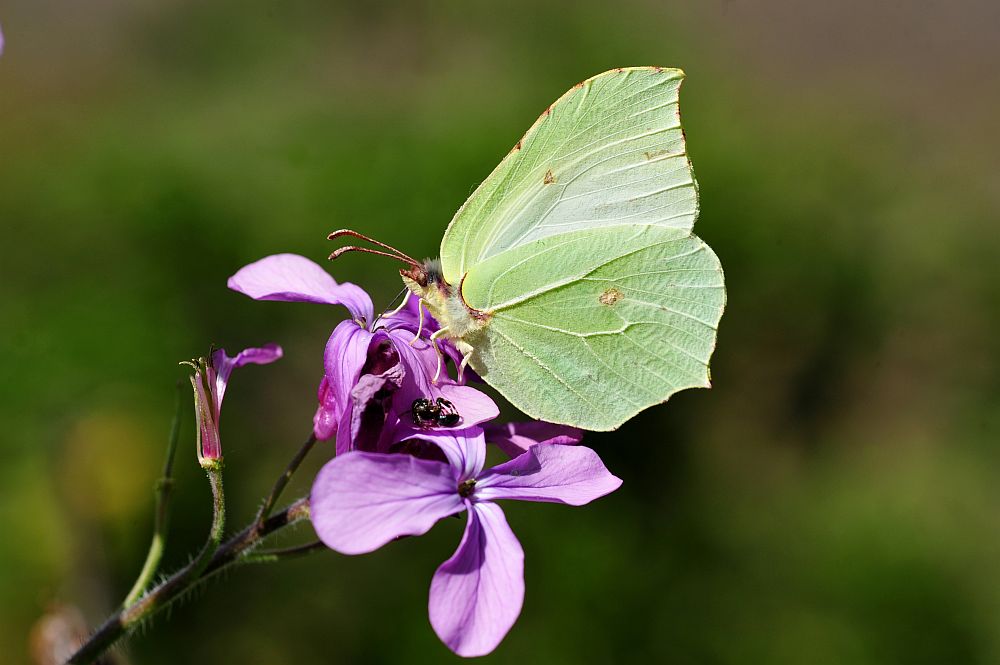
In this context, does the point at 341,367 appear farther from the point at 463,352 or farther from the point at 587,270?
the point at 587,270

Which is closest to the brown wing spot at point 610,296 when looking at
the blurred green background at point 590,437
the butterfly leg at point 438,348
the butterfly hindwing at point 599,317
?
the butterfly hindwing at point 599,317

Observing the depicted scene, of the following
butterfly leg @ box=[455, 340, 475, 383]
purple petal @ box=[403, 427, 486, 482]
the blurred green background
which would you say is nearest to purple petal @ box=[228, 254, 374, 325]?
butterfly leg @ box=[455, 340, 475, 383]

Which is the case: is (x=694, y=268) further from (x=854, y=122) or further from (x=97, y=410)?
(x=854, y=122)

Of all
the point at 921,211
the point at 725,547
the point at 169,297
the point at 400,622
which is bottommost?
the point at 725,547

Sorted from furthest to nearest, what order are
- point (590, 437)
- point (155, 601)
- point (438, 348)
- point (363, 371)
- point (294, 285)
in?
1. point (590, 437)
2. point (438, 348)
3. point (294, 285)
4. point (363, 371)
5. point (155, 601)

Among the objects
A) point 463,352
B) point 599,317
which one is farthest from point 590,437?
point 463,352

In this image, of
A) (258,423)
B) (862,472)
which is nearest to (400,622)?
(258,423)

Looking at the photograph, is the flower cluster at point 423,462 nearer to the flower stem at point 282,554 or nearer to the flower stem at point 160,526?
the flower stem at point 282,554

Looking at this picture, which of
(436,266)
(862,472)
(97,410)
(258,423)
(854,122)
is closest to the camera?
(436,266)
